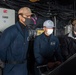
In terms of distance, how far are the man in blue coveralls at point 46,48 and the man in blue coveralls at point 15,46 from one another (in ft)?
1.38

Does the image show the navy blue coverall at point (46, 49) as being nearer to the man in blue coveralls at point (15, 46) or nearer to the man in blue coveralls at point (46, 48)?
the man in blue coveralls at point (46, 48)

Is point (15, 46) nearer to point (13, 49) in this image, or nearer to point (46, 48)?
point (13, 49)

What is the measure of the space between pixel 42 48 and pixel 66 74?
7.47 ft

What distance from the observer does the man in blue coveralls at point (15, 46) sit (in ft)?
9.82

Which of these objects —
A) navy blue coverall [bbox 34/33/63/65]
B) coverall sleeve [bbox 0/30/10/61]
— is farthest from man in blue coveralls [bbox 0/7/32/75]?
navy blue coverall [bbox 34/33/63/65]

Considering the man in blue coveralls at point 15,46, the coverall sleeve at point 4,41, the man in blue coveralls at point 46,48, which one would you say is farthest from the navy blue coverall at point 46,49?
the coverall sleeve at point 4,41

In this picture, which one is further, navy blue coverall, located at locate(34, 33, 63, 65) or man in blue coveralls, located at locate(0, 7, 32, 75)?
navy blue coverall, located at locate(34, 33, 63, 65)

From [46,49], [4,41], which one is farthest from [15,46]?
[46,49]

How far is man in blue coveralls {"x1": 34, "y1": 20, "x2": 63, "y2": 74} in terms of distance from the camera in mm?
3559

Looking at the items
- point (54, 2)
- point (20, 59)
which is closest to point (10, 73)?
point (20, 59)

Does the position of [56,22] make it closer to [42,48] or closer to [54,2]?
[54,2]

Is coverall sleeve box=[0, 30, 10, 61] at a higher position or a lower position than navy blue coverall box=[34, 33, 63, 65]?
higher

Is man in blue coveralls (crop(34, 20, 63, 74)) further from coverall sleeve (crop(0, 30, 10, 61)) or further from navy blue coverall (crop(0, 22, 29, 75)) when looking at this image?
coverall sleeve (crop(0, 30, 10, 61))

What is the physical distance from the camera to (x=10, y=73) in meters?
3.13
